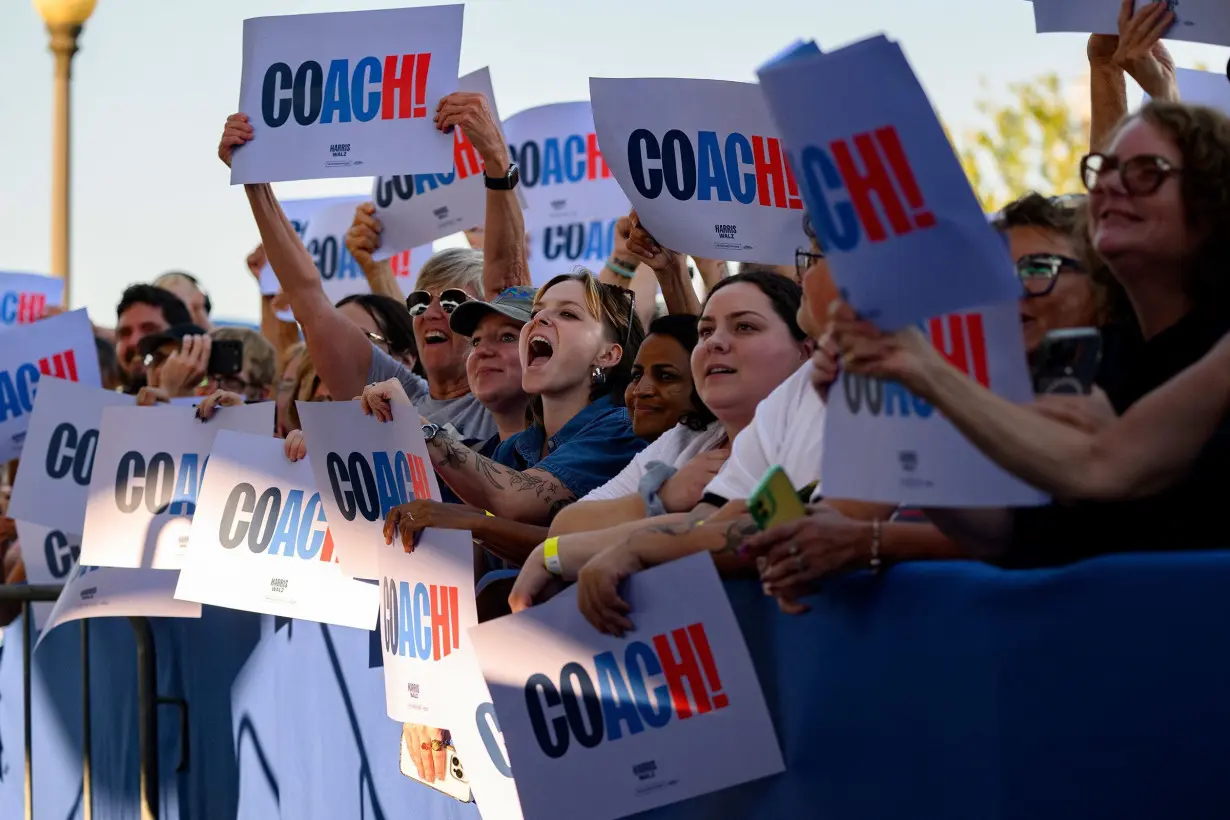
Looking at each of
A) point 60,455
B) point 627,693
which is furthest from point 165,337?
point 627,693

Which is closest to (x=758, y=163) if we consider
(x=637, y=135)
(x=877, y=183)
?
(x=637, y=135)

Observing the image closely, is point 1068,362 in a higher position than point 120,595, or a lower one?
higher

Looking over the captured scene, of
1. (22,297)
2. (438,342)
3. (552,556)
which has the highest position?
(22,297)

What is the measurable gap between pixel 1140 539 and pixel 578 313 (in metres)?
2.47

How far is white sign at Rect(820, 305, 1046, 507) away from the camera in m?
2.43

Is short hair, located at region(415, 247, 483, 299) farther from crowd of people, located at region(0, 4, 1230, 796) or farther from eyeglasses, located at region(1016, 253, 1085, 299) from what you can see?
eyeglasses, located at region(1016, 253, 1085, 299)

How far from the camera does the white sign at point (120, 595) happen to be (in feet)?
19.1

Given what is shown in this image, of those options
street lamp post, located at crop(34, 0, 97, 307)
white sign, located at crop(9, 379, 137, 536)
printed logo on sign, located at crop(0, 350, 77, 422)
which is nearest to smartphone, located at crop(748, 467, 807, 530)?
white sign, located at crop(9, 379, 137, 536)

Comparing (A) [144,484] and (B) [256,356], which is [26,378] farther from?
(A) [144,484]

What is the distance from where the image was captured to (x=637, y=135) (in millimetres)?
4664

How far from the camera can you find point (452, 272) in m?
5.74

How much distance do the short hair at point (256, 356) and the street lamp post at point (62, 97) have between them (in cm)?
555

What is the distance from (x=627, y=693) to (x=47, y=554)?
4.24m

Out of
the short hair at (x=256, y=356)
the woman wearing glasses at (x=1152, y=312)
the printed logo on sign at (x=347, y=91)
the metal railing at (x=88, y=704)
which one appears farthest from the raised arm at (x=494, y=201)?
the woman wearing glasses at (x=1152, y=312)
